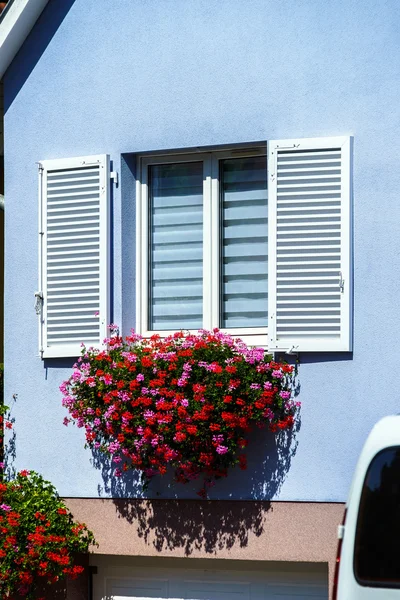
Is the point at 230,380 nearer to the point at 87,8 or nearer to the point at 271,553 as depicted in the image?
the point at 271,553

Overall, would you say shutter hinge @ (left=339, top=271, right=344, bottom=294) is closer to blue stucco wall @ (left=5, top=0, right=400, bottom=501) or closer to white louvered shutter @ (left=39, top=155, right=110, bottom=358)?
blue stucco wall @ (left=5, top=0, right=400, bottom=501)

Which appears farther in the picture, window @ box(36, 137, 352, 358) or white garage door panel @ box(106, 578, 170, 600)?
white garage door panel @ box(106, 578, 170, 600)

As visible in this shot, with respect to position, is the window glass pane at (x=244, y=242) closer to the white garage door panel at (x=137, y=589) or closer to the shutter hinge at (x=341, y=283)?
the shutter hinge at (x=341, y=283)

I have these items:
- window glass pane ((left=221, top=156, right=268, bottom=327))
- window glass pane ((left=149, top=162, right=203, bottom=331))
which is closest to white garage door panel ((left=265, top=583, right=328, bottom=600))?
window glass pane ((left=221, top=156, right=268, bottom=327))

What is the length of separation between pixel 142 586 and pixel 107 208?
298cm

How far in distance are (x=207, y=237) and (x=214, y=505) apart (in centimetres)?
207

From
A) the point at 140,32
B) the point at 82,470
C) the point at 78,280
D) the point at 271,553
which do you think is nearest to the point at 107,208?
the point at 78,280

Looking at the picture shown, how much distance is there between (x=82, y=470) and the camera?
10070 mm

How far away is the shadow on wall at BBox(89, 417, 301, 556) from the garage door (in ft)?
1.04

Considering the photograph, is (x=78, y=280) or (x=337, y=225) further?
(x=78, y=280)

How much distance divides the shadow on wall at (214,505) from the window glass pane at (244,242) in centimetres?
103

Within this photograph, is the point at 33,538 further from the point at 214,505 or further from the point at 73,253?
the point at 73,253

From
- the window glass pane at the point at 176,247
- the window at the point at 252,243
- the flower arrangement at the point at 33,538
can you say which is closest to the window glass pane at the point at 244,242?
the window at the point at 252,243

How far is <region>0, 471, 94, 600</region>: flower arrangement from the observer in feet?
31.1
